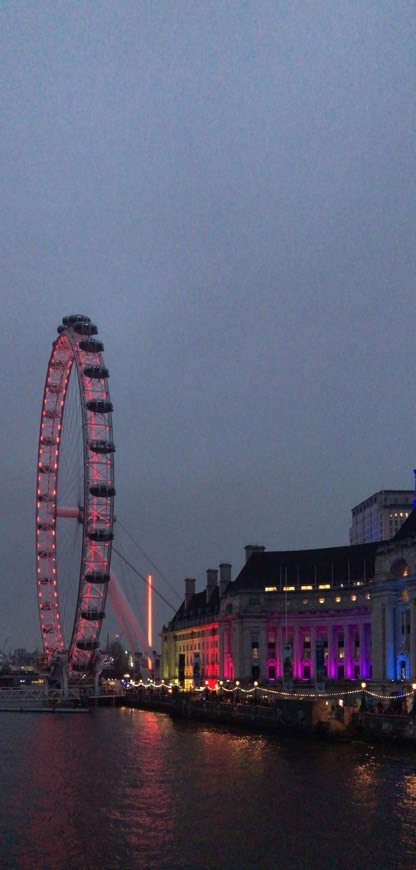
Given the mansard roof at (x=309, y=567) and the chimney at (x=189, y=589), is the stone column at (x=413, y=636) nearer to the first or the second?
the mansard roof at (x=309, y=567)

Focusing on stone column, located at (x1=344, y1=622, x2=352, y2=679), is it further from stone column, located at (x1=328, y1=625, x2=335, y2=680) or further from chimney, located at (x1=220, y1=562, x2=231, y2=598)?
chimney, located at (x1=220, y1=562, x2=231, y2=598)

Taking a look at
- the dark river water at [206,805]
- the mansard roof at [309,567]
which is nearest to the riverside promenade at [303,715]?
the dark river water at [206,805]

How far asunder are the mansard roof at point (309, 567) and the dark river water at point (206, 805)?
52.3 meters

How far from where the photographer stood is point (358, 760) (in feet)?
177

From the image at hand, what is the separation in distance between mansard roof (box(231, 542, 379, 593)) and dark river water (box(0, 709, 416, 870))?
52.3 meters

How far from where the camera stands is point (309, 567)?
407 ft

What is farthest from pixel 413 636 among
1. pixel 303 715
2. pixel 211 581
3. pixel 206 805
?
pixel 211 581

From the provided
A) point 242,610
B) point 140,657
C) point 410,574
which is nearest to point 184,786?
point 410,574

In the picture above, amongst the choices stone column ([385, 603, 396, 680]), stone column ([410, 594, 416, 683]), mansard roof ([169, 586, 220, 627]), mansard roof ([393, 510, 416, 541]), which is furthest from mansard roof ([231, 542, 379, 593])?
stone column ([410, 594, 416, 683])

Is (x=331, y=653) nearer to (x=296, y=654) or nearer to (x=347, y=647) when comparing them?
(x=347, y=647)

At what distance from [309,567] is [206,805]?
82.6m

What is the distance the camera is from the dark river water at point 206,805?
3428 cm

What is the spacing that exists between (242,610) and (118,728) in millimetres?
46005

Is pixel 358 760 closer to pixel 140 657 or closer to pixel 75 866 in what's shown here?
pixel 75 866
